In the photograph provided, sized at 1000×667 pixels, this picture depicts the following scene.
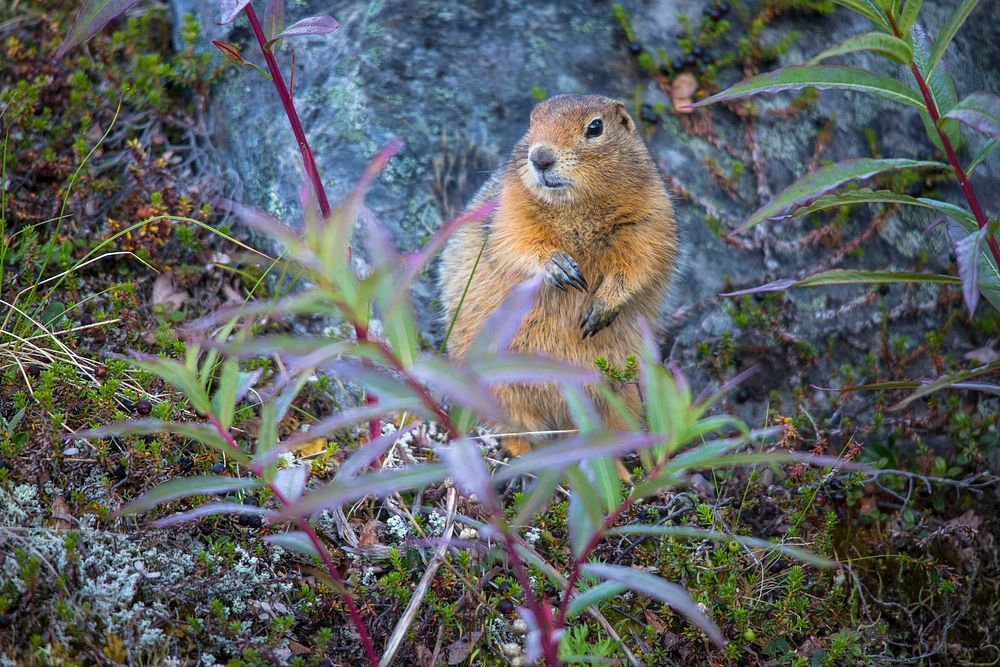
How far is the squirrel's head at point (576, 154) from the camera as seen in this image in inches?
190

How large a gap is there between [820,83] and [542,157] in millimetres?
1801

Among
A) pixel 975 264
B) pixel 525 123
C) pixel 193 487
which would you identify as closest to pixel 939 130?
pixel 975 264

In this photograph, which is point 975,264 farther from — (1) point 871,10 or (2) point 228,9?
(2) point 228,9

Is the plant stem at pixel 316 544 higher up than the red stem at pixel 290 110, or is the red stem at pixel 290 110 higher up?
the red stem at pixel 290 110

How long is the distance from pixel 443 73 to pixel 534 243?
203 cm

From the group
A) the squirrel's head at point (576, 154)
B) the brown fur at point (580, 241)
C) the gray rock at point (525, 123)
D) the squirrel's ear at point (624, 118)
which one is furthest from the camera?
the gray rock at point (525, 123)

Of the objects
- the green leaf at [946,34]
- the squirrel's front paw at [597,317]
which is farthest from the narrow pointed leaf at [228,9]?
the squirrel's front paw at [597,317]

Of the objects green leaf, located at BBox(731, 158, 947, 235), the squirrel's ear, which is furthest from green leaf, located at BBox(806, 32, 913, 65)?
the squirrel's ear

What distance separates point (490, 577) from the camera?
12.0 ft

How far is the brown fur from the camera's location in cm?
498

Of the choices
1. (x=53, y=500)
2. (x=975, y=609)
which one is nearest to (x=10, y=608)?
(x=53, y=500)

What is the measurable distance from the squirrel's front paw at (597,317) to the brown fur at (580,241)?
13mm

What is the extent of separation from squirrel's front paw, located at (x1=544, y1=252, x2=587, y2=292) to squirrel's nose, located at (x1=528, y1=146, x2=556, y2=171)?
1.65ft

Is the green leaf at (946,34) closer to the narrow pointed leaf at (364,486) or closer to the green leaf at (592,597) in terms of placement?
the green leaf at (592,597)
